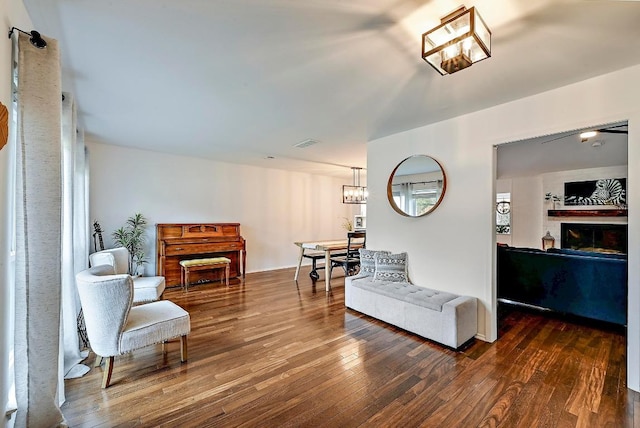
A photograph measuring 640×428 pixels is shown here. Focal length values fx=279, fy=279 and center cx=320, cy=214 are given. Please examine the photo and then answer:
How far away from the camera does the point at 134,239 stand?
15.4 feet

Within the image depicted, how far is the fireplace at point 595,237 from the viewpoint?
571cm

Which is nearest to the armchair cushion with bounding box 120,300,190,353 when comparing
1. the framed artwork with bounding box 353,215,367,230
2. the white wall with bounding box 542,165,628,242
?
the framed artwork with bounding box 353,215,367,230

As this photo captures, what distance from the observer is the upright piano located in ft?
16.1

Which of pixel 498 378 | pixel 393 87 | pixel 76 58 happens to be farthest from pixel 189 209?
pixel 498 378

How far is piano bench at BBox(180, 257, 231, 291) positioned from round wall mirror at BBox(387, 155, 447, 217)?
129 inches

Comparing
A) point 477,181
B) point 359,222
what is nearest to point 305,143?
point 477,181

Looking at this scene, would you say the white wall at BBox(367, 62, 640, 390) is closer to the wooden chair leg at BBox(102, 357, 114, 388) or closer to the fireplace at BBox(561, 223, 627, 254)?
the wooden chair leg at BBox(102, 357, 114, 388)

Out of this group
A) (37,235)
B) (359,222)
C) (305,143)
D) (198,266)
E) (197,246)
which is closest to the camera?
(37,235)

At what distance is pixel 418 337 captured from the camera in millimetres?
2967

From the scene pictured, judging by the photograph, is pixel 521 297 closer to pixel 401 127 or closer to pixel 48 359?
pixel 401 127

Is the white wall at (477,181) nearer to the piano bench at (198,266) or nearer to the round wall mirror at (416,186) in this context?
the round wall mirror at (416,186)

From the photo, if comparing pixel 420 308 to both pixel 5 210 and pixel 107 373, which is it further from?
pixel 5 210

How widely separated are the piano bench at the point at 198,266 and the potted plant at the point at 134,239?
691mm

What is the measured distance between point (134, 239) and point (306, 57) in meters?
4.33
